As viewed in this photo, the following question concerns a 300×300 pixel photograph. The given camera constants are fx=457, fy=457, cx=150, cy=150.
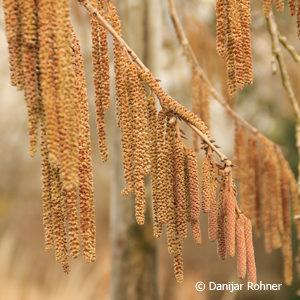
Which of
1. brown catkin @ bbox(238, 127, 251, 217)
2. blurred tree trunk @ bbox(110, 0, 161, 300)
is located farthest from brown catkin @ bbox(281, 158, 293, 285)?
blurred tree trunk @ bbox(110, 0, 161, 300)

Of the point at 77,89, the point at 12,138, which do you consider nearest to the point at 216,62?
the point at 77,89

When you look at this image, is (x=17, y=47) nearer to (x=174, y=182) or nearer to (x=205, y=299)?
(x=174, y=182)

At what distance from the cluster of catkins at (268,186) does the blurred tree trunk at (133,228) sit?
420 millimetres

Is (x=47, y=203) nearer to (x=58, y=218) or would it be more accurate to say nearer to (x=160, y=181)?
(x=58, y=218)

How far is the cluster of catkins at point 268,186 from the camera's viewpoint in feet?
4.08

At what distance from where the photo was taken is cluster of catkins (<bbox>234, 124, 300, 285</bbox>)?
48.9 inches

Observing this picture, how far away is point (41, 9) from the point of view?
51 centimetres

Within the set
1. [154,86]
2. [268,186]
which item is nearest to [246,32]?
[154,86]

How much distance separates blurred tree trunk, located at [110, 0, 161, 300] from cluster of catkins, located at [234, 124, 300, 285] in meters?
0.42

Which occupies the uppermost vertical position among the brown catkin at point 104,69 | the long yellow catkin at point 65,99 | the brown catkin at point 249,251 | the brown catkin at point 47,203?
the brown catkin at point 104,69

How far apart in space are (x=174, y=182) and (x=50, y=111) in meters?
0.23

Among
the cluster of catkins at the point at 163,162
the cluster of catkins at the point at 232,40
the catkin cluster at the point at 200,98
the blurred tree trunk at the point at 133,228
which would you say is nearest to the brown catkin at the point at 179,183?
the cluster of catkins at the point at 163,162

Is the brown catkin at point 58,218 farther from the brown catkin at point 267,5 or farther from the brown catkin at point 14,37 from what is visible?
the brown catkin at point 267,5

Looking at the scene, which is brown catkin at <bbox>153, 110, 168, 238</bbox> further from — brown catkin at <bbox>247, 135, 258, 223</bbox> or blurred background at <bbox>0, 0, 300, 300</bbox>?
blurred background at <bbox>0, 0, 300, 300</bbox>
